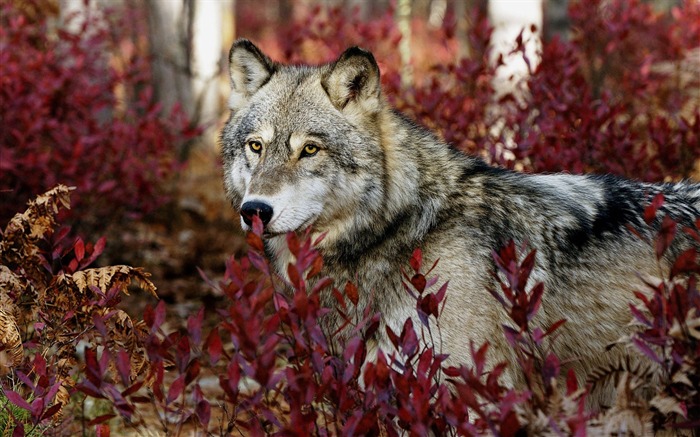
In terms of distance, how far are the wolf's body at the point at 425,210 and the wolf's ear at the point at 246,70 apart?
6.4 inches

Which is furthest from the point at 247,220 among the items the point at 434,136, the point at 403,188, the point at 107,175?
the point at 107,175

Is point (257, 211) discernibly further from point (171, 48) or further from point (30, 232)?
point (171, 48)

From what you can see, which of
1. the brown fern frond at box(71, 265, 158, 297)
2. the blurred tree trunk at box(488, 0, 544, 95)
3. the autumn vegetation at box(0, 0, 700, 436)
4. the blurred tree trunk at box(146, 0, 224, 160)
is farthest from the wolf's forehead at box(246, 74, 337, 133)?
the blurred tree trunk at box(146, 0, 224, 160)

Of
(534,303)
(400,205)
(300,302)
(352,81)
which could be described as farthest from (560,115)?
(300,302)

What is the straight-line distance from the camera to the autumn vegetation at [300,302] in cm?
211

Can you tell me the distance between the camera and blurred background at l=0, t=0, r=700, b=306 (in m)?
5.30

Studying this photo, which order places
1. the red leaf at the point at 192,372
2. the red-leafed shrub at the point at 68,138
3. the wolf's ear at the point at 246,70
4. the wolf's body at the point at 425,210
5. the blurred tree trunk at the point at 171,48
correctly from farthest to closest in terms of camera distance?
the blurred tree trunk at the point at 171,48
the red-leafed shrub at the point at 68,138
the wolf's ear at the point at 246,70
the wolf's body at the point at 425,210
the red leaf at the point at 192,372

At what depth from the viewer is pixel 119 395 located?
2.09 m

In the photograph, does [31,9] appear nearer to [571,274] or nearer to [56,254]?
[56,254]

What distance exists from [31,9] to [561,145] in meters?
5.79

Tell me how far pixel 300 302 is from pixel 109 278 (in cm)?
144

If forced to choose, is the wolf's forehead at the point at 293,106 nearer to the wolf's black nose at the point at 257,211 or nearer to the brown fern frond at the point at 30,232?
the wolf's black nose at the point at 257,211

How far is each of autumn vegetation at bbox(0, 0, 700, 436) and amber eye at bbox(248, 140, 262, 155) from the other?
2.11 ft

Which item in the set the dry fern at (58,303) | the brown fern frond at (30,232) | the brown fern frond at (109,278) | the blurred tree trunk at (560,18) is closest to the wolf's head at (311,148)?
the brown fern frond at (109,278)
